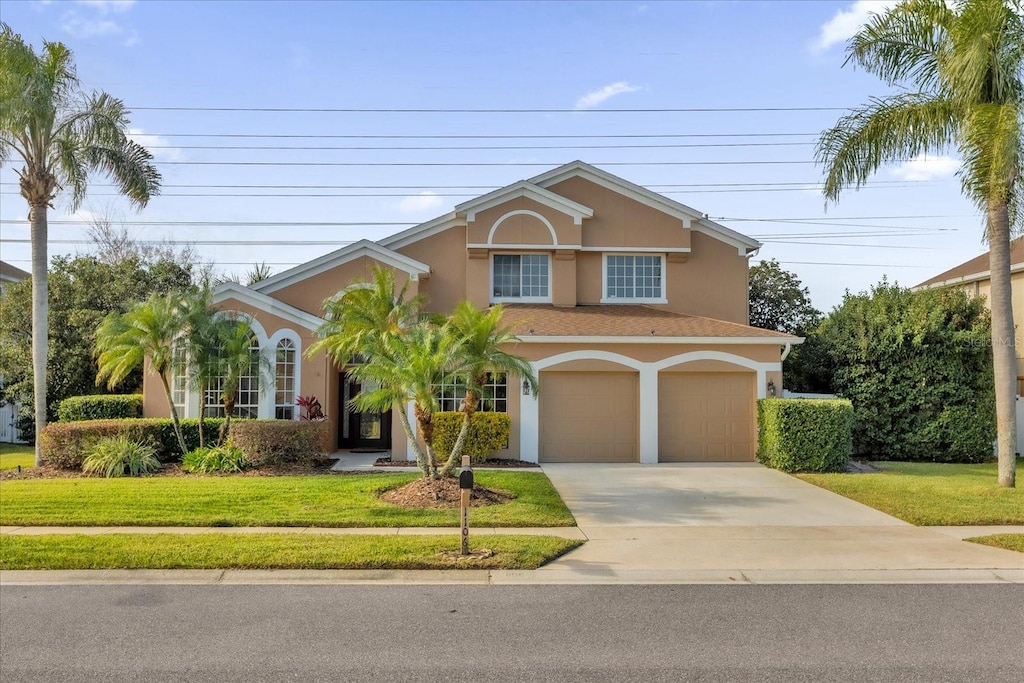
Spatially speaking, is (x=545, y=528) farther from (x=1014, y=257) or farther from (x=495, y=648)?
(x=1014, y=257)

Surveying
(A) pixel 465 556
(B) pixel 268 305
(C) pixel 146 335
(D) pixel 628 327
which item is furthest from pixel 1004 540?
(B) pixel 268 305

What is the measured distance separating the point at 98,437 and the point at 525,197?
11.9 metres

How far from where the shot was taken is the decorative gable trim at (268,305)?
18.4 metres

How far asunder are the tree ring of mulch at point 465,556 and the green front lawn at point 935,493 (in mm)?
6568

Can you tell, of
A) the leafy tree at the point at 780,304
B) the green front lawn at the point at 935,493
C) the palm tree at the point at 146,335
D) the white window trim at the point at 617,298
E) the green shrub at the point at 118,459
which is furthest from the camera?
the leafy tree at the point at 780,304

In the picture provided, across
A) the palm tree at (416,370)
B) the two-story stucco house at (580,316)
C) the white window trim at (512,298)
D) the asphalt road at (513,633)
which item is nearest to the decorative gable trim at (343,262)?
the two-story stucco house at (580,316)

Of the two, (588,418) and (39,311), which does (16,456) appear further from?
(588,418)

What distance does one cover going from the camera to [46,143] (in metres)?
16.9

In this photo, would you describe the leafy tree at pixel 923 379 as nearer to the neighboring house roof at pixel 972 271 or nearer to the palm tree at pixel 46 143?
the neighboring house roof at pixel 972 271

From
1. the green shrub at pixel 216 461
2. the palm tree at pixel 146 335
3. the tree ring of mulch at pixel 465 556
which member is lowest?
→ the tree ring of mulch at pixel 465 556

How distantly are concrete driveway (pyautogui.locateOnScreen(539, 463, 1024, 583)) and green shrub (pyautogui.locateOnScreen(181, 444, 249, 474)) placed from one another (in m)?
6.59

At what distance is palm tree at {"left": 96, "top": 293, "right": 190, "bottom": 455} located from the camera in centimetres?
1543

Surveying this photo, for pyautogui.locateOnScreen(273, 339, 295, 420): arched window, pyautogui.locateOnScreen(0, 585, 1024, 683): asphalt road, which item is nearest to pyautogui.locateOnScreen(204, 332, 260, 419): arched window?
pyautogui.locateOnScreen(273, 339, 295, 420): arched window

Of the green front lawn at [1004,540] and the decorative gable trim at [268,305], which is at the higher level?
the decorative gable trim at [268,305]
